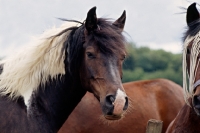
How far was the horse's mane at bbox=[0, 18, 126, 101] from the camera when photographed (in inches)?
210

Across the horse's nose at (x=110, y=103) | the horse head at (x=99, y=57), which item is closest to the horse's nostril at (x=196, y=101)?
the horse head at (x=99, y=57)

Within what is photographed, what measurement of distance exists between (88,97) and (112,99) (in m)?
3.29

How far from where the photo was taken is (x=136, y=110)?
8.51 meters

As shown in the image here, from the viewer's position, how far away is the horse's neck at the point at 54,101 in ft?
17.6

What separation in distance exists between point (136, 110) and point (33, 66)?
339 centimetres

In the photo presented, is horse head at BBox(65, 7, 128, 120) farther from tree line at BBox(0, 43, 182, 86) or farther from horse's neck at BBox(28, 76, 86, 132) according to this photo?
tree line at BBox(0, 43, 182, 86)

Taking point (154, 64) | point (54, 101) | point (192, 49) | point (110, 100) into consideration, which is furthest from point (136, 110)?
point (154, 64)

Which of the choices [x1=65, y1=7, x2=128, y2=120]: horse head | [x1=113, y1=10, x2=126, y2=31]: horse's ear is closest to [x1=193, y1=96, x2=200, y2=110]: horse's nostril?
[x1=65, y1=7, x2=128, y2=120]: horse head

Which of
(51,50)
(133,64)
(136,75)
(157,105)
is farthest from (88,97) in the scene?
(133,64)

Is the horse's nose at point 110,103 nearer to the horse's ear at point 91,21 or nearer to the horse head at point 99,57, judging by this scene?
the horse head at point 99,57

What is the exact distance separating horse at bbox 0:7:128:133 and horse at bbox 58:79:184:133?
2.49 metres

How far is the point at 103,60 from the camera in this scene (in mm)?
5273

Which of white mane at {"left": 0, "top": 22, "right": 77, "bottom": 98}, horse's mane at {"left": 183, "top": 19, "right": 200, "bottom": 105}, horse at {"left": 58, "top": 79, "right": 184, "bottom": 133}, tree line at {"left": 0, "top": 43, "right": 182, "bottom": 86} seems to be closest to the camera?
white mane at {"left": 0, "top": 22, "right": 77, "bottom": 98}

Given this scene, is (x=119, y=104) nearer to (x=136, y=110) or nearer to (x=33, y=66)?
(x=33, y=66)
